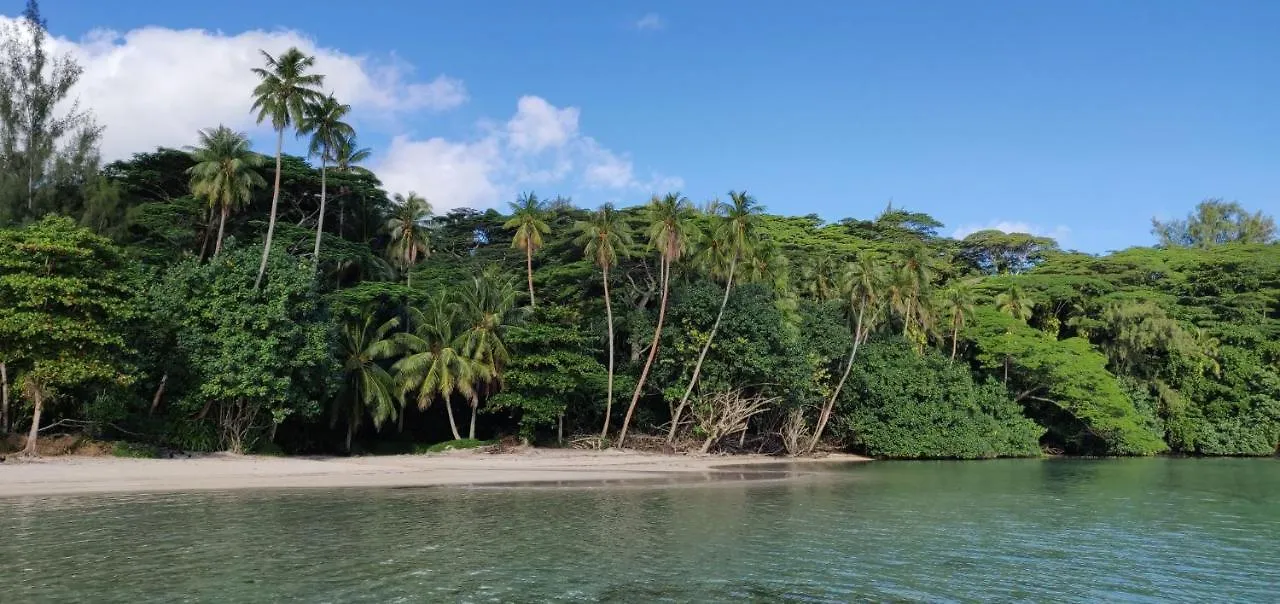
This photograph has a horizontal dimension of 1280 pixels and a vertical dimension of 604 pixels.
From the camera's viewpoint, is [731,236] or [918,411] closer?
[731,236]

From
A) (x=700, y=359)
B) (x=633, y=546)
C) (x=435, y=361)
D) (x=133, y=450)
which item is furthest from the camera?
(x=700, y=359)

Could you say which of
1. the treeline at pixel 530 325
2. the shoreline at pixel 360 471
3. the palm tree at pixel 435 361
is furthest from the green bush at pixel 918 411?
the palm tree at pixel 435 361

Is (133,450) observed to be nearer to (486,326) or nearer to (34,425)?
(34,425)

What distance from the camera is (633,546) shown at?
1816cm

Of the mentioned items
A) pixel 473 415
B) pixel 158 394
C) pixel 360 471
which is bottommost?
pixel 360 471

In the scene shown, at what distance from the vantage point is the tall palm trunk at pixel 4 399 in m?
29.2

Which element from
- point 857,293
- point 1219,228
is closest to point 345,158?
point 857,293

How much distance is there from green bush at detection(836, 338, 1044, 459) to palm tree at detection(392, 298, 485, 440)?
2358 centimetres

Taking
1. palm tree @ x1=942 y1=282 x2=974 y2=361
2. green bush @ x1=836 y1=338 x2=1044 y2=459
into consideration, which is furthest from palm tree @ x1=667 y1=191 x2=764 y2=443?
palm tree @ x1=942 y1=282 x2=974 y2=361

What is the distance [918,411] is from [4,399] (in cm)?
4471

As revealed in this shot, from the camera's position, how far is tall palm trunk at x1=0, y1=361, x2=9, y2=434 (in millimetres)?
29191

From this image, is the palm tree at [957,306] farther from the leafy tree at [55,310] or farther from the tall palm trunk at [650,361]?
the leafy tree at [55,310]

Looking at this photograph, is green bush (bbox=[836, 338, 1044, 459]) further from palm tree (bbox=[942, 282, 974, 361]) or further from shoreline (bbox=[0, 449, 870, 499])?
shoreline (bbox=[0, 449, 870, 499])

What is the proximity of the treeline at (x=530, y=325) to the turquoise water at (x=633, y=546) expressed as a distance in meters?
10.0
